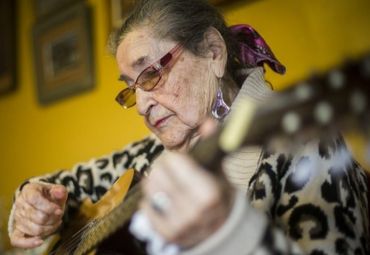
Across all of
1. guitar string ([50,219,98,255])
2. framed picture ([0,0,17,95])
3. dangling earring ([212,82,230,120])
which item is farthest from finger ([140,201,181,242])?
framed picture ([0,0,17,95])

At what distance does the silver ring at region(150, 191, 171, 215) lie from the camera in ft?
1.28

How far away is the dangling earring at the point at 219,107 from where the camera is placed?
623 mm

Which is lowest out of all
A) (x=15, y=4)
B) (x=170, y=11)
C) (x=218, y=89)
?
(x=218, y=89)

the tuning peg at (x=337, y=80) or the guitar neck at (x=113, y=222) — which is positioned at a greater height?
the tuning peg at (x=337, y=80)

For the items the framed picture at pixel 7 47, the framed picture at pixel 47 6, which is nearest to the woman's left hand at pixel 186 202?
the framed picture at pixel 47 6

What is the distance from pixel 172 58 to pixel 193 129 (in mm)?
114

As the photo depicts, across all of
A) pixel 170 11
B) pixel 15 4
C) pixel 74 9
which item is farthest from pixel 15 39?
pixel 170 11

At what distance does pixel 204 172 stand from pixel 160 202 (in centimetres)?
5

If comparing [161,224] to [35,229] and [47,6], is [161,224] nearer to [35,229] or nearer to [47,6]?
[35,229]

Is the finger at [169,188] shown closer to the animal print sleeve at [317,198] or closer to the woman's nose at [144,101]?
the animal print sleeve at [317,198]

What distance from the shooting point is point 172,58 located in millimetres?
673

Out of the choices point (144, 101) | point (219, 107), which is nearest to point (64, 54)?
point (144, 101)

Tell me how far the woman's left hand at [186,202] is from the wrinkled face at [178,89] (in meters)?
0.26

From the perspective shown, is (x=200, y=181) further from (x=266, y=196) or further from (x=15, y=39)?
(x=15, y=39)
